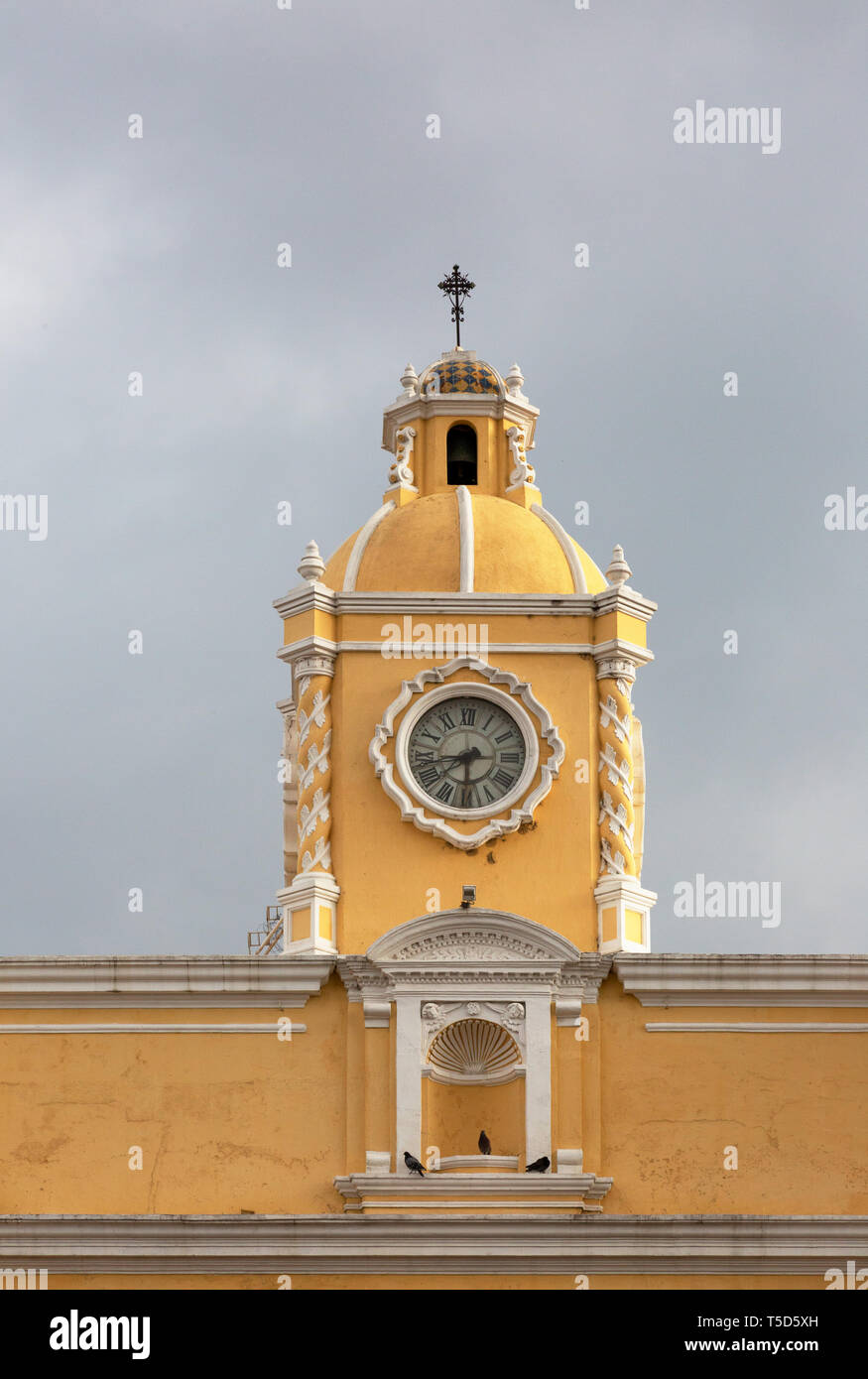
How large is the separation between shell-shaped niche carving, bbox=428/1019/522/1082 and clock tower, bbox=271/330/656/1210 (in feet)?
0.08

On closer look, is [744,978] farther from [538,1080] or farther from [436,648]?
[436,648]

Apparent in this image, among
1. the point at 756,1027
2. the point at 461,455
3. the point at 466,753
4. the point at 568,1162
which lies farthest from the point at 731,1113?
the point at 461,455

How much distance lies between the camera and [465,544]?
38.1m

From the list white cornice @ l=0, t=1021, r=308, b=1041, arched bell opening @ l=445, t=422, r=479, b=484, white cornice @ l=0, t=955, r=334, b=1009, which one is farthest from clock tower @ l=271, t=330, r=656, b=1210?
arched bell opening @ l=445, t=422, r=479, b=484

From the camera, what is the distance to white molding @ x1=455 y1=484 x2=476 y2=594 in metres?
Answer: 37.7

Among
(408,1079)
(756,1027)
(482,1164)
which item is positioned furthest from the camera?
(756,1027)

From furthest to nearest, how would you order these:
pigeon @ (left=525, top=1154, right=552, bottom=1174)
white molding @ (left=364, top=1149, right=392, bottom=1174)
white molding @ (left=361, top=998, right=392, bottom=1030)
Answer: white molding @ (left=361, top=998, right=392, bottom=1030), white molding @ (left=364, top=1149, right=392, bottom=1174), pigeon @ (left=525, top=1154, right=552, bottom=1174)

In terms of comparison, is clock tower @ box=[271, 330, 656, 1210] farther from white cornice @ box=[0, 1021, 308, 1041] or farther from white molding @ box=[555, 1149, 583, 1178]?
white cornice @ box=[0, 1021, 308, 1041]

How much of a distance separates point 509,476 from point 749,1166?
31.0 feet

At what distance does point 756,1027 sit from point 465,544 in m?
6.81

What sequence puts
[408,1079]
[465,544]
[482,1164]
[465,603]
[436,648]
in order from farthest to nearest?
[465,544] → [465,603] → [436,648] → [408,1079] → [482,1164]

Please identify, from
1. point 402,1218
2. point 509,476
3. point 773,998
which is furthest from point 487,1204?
point 509,476

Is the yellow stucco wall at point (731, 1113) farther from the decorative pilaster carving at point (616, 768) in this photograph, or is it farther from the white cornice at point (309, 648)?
the white cornice at point (309, 648)

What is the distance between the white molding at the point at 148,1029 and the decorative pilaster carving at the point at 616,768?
411 centimetres
